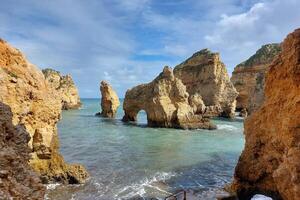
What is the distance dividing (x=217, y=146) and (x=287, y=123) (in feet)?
71.9

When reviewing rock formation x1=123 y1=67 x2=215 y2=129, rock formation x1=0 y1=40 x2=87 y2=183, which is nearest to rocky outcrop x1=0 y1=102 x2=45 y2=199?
rock formation x1=0 y1=40 x2=87 y2=183

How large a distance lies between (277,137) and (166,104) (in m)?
36.5

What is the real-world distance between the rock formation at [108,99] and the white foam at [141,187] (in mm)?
44873

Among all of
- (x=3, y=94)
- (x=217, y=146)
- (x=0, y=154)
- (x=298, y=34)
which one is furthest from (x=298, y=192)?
(x=217, y=146)

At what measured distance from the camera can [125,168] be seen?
22.1m

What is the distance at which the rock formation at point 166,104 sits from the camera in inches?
1898

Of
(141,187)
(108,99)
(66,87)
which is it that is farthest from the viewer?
(66,87)

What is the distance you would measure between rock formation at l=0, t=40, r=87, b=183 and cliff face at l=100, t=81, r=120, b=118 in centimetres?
4649

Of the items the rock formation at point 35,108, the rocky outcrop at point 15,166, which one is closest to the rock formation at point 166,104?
the rock formation at point 35,108

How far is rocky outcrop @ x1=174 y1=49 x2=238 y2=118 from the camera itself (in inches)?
2894

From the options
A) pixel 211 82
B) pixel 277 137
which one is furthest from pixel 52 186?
pixel 211 82

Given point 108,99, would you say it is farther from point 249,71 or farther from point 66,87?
point 66,87

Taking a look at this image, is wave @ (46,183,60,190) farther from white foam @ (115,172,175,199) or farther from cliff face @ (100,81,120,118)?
cliff face @ (100,81,120,118)

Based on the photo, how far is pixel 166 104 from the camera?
4856cm
